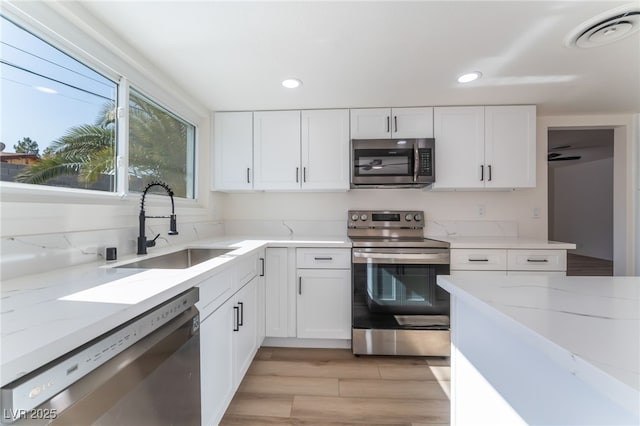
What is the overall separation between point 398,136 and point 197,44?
5.58 feet

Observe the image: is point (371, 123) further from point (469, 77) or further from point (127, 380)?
point (127, 380)

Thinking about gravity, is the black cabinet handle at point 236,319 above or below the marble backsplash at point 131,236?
below

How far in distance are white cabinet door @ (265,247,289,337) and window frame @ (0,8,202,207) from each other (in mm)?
912

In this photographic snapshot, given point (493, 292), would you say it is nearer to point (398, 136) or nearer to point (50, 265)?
point (50, 265)

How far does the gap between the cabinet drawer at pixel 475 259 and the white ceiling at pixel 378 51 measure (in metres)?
1.29

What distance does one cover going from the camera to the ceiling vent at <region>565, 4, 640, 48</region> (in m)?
1.25

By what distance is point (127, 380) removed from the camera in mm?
677

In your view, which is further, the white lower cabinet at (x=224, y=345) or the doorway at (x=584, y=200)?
the doorway at (x=584, y=200)

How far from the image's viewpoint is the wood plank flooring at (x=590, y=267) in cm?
432

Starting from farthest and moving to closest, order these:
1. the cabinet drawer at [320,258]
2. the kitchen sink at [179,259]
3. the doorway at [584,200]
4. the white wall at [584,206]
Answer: the white wall at [584,206] → the doorway at [584,200] → the cabinet drawer at [320,258] → the kitchen sink at [179,259]

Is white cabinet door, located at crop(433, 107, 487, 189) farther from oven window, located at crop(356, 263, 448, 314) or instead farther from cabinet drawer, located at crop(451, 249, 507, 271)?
oven window, located at crop(356, 263, 448, 314)

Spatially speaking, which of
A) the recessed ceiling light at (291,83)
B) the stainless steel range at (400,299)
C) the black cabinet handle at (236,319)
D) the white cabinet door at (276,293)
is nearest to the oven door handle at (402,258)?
the stainless steel range at (400,299)

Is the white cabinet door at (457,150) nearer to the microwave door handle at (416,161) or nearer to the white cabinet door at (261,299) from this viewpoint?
the microwave door handle at (416,161)

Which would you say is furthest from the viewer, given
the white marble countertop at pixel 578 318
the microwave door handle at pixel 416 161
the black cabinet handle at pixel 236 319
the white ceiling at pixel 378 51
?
the microwave door handle at pixel 416 161
